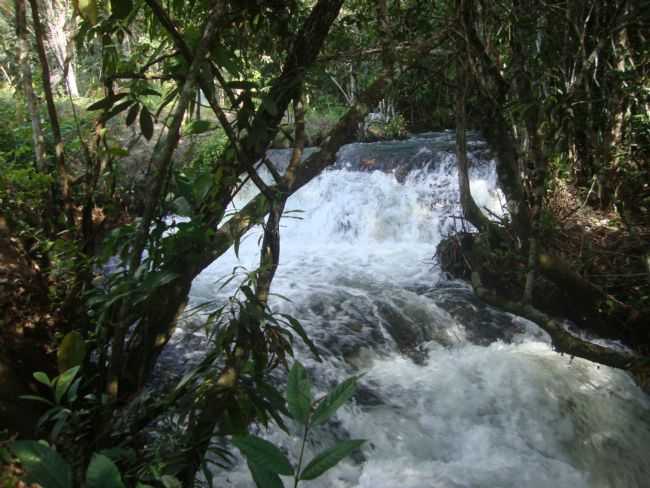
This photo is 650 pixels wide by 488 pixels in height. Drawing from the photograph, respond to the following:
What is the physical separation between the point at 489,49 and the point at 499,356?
101 inches

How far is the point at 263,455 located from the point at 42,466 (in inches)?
11.3

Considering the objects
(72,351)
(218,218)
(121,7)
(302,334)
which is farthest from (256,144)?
(72,351)

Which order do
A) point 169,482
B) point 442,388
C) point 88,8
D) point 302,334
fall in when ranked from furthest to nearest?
point 442,388 → point 302,334 → point 88,8 → point 169,482

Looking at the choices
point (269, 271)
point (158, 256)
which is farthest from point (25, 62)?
point (269, 271)

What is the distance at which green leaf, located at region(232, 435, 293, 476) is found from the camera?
2.04 feet

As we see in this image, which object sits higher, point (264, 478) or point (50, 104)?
point (50, 104)

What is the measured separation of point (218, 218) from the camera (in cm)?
170

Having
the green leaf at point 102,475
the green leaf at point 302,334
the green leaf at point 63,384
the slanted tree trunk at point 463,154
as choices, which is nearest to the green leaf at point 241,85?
the green leaf at point 302,334

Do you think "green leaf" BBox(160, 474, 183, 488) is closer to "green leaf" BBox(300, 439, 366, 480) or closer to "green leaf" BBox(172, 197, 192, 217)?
"green leaf" BBox(300, 439, 366, 480)

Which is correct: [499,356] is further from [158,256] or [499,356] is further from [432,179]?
[432,179]

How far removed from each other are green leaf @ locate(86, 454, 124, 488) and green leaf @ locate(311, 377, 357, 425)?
0.87 ft

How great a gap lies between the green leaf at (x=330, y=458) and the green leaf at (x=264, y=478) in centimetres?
4

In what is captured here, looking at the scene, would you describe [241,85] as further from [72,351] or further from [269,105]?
[72,351]

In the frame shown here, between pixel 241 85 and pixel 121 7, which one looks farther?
pixel 241 85
